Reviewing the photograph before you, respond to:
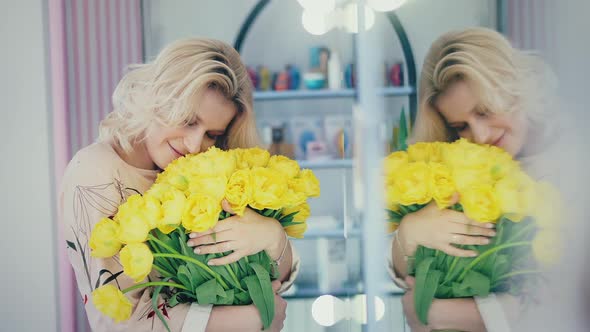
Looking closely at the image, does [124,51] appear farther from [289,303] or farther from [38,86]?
[289,303]

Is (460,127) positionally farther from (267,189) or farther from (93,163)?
(93,163)

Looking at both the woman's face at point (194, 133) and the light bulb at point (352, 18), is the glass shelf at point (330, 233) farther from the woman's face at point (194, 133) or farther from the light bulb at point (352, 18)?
the light bulb at point (352, 18)

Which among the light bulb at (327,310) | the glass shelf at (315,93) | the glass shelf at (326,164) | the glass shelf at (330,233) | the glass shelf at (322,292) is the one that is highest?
the glass shelf at (315,93)

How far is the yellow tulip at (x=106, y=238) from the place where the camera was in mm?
1287

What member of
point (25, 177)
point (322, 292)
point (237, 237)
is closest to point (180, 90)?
point (237, 237)

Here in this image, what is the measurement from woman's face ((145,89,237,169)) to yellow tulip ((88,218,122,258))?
181 mm

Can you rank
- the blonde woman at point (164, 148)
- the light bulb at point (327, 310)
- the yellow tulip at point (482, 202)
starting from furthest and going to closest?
1. the light bulb at point (327, 310)
2. the blonde woman at point (164, 148)
3. the yellow tulip at point (482, 202)

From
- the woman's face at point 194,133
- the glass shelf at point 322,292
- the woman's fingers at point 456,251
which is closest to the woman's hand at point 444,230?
Result: the woman's fingers at point 456,251

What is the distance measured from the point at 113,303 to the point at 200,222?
318 millimetres

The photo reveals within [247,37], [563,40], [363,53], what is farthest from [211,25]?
[563,40]

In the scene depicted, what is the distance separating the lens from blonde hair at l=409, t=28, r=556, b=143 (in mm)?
1274

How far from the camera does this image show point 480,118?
128 cm

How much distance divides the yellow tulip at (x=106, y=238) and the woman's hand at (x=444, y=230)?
69cm

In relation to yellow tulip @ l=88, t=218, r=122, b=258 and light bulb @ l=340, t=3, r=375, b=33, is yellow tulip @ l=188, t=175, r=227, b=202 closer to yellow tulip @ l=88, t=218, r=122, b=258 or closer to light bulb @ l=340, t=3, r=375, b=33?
yellow tulip @ l=88, t=218, r=122, b=258
